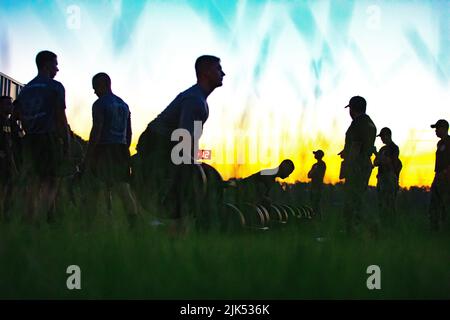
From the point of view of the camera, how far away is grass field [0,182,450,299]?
2.90 m

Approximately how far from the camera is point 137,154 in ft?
15.2

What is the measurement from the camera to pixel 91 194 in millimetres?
4020

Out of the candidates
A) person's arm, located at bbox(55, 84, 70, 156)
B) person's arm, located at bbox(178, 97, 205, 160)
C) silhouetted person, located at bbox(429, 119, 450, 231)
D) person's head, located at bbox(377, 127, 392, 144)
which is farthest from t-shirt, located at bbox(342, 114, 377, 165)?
person's arm, located at bbox(55, 84, 70, 156)

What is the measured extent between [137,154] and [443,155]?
155 inches

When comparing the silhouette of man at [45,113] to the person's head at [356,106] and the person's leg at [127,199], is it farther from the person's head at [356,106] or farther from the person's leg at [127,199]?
the person's head at [356,106]

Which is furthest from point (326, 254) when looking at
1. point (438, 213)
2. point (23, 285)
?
point (438, 213)

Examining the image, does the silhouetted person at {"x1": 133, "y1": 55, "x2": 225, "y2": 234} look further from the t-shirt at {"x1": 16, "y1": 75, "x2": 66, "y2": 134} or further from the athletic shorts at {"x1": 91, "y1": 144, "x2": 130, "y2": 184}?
the t-shirt at {"x1": 16, "y1": 75, "x2": 66, "y2": 134}

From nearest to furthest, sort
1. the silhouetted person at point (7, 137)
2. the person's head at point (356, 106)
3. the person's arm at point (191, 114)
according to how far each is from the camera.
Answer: the person's arm at point (191, 114), the person's head at point (356, 106), the silhouetted person at point (7, 137)

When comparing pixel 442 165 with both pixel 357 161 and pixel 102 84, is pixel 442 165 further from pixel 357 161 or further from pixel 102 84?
pixel 102 84

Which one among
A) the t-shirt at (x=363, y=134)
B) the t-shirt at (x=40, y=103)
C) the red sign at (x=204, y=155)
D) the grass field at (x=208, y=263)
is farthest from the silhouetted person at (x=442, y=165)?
the t-shirt at (x=40, y=103)

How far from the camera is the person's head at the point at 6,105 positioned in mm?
→ 6492

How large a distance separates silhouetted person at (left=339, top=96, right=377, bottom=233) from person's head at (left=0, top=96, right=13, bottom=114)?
343 centimetres

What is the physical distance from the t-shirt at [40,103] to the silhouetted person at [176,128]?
Answer: 1.01m
